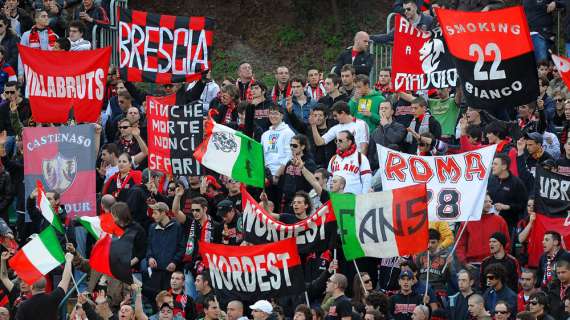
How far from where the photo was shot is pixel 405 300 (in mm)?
19406

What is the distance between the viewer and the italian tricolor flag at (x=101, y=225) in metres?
20.8

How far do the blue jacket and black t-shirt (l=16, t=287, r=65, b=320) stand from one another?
89.7 inches

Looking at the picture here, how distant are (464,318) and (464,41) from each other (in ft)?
10.4

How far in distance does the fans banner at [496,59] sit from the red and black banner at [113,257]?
176 inches

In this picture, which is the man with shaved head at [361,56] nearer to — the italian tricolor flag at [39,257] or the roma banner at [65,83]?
the roma banner at [65,83]

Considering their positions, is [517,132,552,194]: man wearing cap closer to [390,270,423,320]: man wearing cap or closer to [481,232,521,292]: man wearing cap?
[481,232,521,292]: man wearing cap

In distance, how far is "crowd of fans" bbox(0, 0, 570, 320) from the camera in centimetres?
1931

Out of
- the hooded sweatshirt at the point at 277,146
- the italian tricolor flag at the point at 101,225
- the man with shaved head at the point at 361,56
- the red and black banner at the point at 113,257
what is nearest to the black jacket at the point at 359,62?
the man with shaved head at the point at 361,56

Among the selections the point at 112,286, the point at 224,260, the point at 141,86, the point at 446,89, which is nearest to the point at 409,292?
the point at 224,260

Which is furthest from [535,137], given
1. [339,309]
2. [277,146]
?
[339,309]

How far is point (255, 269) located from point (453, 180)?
2.62 metres

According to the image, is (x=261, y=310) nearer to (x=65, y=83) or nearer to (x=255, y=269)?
(x=255, y=269)

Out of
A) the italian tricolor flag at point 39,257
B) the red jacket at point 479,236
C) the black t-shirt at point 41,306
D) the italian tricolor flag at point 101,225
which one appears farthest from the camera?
the italian tricolor flag at point 101,225

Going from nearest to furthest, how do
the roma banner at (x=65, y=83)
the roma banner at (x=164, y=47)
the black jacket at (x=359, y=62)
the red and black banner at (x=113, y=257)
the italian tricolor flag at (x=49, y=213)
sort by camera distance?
1. the red and black banner at (x=113, y=257)
2. the italian tricolor flag at (x=49, y=213)
3. the roma banner at (x=65, y=83)
4. the roma banner at (x=164, y=47)
5. the black jacket at (x=359, y=62)
